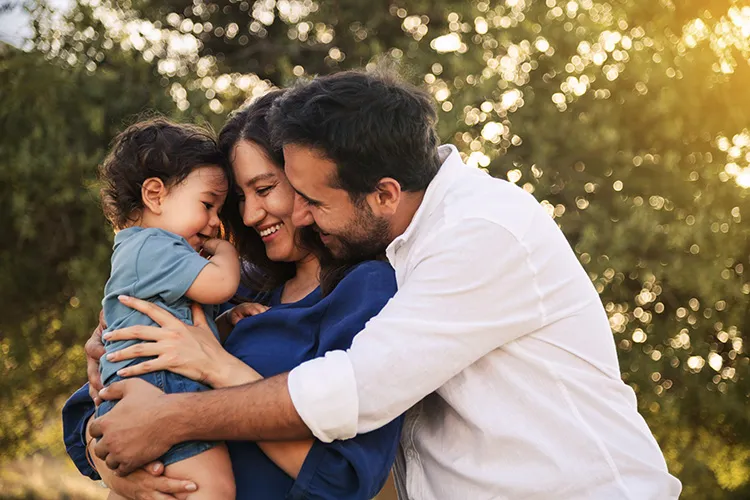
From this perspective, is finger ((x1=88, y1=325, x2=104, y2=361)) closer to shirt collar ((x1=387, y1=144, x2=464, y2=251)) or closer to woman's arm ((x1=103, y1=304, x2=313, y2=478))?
woman's arm ((x1=103, y1=304, x2=313, y2=478))

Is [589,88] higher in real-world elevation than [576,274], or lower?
lower

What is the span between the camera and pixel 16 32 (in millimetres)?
5809

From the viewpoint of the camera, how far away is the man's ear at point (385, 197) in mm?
2709

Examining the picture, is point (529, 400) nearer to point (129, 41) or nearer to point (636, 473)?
point (636, 473)

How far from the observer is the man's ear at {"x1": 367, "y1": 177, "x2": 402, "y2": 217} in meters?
2.71

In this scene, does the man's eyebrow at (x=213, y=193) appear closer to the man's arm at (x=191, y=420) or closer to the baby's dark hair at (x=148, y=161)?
the baby's dark hair at (x=148, y=161)

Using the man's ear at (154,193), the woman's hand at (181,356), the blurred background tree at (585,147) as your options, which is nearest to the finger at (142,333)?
the woman's hand at (181,356)

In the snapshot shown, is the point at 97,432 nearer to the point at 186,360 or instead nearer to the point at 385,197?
the point at 186,360

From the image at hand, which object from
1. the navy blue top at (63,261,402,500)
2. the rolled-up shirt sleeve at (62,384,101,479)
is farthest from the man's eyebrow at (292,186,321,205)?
the rolled-up shirt sleeve at (62,384,101,479)

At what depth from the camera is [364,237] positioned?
2744mm

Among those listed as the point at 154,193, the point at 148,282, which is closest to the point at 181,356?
the point at 148,282

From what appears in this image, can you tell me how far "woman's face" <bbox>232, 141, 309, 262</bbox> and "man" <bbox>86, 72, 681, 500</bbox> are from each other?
19cm

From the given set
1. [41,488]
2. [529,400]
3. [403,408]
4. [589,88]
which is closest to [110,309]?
[403,408]

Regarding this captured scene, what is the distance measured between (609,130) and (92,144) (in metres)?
3.09
